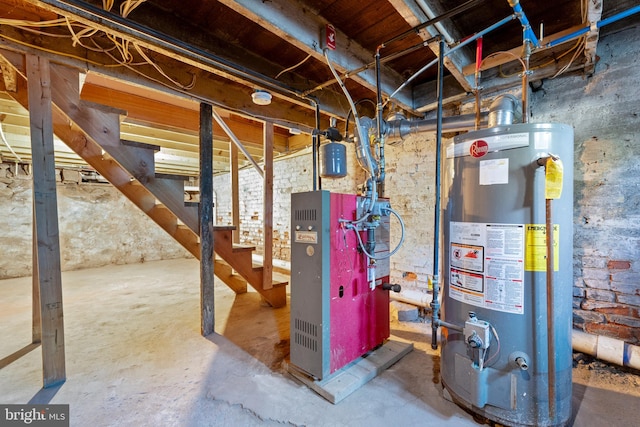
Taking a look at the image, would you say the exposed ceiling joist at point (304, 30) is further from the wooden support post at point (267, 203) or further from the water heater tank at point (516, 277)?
the wooden support post at point (267, 203)

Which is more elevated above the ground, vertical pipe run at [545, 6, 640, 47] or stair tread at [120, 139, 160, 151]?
vertical pipe run at [545, 6, 640, 47]

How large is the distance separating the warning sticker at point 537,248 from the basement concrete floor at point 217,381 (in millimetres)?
841

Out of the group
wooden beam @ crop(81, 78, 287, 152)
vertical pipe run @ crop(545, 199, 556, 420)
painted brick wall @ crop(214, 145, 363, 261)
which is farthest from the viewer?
painted brick wall @ crop(214, 145, 363, 261)

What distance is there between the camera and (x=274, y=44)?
6.50ft

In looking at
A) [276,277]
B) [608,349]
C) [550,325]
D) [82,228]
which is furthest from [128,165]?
[82,228]

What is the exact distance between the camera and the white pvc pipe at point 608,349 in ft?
5.56

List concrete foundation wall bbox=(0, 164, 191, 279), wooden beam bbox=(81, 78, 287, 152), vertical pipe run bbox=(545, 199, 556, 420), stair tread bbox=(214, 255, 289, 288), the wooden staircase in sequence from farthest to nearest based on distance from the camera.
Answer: concrete foundation wall bbox=(0, 164, 191, 279) < stair tread bbox=(214, 255, 289, 288) < wooden beam bbox=(81, 78, 287, 152) < the wooden staircase < vertical pipe run bbox=(545, 199, 556, 420)

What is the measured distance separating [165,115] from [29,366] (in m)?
2.39

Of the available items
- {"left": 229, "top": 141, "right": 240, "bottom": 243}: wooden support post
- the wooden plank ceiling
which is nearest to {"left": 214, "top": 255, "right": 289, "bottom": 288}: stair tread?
{"left": 229, "top": 141, "right": 240, "bottom": 243}: wooden support post

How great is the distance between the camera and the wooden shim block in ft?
5.15

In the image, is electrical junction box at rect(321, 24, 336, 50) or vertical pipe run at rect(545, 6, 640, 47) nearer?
vertical pipe run at rect(545, 6, 640, 47)

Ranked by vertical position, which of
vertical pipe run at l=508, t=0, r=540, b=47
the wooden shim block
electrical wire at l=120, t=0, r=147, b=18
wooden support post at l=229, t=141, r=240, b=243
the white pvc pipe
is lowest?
the wooden shim block

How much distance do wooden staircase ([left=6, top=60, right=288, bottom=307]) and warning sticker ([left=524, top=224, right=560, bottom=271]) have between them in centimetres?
226

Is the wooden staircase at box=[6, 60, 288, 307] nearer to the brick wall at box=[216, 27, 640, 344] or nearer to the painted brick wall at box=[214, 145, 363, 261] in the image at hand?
the painted brick wall at box=[214, 145, 363, 261]
